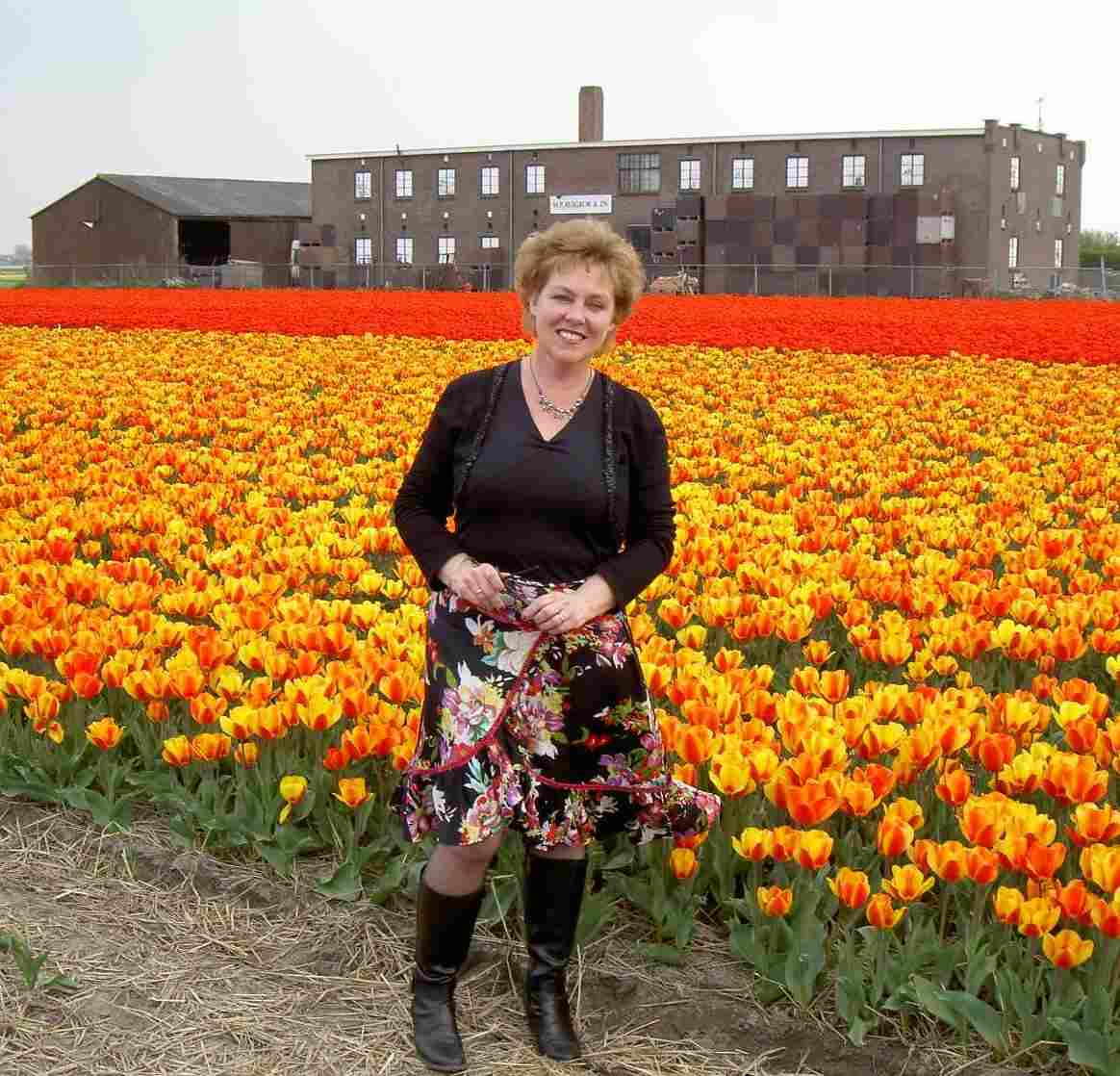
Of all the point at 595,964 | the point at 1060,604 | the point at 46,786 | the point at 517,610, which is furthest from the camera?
the point at 1060,604

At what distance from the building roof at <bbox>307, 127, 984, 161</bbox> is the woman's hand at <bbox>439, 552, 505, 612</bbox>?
177 feet

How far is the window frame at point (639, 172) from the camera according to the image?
58.3m

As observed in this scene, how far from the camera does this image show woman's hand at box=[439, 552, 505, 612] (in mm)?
3295

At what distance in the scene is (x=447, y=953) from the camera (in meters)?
3.57

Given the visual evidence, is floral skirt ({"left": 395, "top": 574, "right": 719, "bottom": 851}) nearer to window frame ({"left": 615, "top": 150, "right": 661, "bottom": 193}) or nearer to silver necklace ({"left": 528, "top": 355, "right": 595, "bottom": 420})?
silver necklace ({"left": 528, "top": 355, "right": 595, "bottom": 420})

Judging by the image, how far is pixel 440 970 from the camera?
358 cm

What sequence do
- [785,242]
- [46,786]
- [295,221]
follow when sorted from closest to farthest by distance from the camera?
[46,786], [785,242], [295,221]

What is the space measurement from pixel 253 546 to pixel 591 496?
3892 millimetres

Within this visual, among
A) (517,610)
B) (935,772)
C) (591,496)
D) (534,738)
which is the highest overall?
(591,496)

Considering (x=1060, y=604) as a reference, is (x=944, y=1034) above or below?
below

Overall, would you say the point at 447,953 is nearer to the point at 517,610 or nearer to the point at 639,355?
the point at 517,610

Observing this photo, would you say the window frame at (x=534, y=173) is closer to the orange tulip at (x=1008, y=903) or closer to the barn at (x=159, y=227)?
the barn at (x=159, y=227)

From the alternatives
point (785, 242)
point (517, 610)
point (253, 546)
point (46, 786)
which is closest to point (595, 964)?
point (517, 610)

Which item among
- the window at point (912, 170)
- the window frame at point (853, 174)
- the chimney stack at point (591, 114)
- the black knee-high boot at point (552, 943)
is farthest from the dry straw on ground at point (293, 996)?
the chimney stack at point (591, 114)
